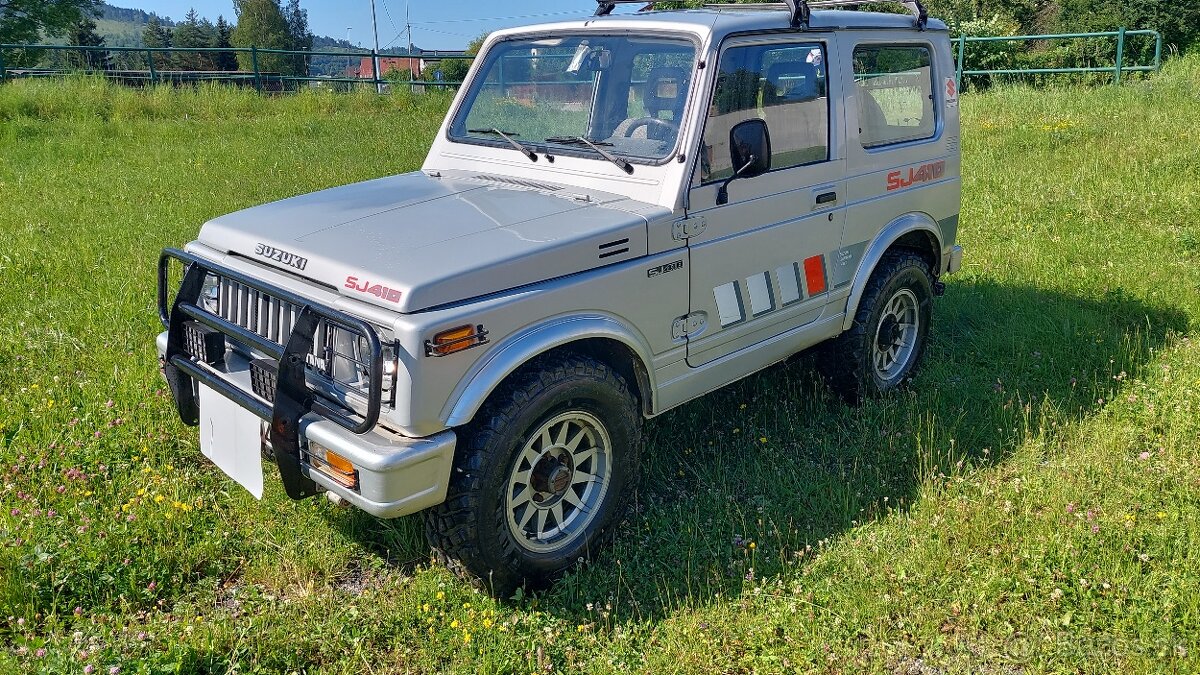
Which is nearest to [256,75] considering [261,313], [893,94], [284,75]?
[284,75]

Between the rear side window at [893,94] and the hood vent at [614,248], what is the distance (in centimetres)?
171

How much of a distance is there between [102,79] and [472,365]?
52.1ft

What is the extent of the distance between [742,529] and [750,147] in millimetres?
1572

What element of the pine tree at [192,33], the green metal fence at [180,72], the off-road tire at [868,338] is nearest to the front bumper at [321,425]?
the off-road tire at [868,338]

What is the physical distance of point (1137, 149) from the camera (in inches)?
414

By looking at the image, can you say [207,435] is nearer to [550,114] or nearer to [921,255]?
[550,114]

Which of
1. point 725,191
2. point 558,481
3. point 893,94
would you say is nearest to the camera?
point 558,481

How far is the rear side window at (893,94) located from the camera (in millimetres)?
4582

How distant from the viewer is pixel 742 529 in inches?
152

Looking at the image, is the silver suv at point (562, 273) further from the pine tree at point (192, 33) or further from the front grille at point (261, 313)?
the pine tree at point (192, 33)

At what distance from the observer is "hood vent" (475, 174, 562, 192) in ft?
13.2

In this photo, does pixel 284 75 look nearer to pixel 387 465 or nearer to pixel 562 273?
pixel 562 273

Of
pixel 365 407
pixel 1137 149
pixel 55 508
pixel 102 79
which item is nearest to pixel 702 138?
pixel 365 407

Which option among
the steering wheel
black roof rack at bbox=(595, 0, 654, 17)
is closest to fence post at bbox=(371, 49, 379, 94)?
black roof rack at bbox=(595, 0, 654, 17)
